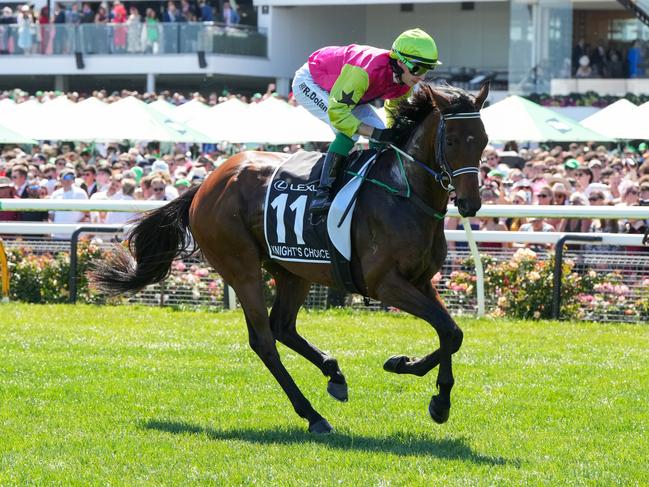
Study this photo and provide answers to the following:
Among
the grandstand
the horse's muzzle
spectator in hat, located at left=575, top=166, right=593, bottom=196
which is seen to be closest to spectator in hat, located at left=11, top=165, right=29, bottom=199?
spectator in hat, located at left=575, top=166, right=593, bottom=196

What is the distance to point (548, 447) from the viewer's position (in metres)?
5.33

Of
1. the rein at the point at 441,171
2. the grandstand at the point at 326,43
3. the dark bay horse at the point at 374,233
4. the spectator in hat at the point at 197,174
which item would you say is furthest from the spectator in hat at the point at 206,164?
the grandstand at the point at 326,43

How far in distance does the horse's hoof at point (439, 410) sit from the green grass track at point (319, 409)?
0.09 metres

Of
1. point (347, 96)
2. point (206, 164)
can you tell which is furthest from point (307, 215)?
point (206, 164)

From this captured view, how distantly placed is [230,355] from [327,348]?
0.73m

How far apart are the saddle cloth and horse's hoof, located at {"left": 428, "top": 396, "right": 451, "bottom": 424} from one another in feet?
2.87

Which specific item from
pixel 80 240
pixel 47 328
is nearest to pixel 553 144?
pixel 80 240

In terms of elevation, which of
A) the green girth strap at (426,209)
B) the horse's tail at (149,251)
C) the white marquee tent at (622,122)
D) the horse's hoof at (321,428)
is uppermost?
the green girth strap at (426,209)

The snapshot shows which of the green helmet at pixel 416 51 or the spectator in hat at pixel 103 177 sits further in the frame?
the spectator in hat at pixel 103 177

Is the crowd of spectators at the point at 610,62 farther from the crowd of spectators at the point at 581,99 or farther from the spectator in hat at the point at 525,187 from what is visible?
the spectator in hat at the point at 525,187

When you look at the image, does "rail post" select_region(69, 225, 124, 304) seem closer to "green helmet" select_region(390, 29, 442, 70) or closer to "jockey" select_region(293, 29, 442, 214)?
"jockey" select_region(293, 29, 442, 214)

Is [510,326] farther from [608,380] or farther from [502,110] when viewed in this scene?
[502,110]

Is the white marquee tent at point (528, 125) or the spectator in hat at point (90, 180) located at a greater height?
the white marquee tent at point (528, 125)

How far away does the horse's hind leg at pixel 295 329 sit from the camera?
6.28 meters
